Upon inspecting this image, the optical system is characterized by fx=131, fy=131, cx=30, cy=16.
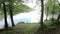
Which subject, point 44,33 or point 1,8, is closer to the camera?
point 44,33

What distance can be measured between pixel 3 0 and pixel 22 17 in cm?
1114

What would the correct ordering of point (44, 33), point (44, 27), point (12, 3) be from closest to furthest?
point (44, 33), point (44, 27), point (12, 3)

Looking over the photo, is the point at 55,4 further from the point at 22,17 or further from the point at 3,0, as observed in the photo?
the point at 22,17

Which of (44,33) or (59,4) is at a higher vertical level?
(59,4)

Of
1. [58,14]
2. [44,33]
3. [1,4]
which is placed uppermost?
[1,4]

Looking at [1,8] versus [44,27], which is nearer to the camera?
[44,27]

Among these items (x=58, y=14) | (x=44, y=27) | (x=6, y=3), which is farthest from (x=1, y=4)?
(x=58, y=14)

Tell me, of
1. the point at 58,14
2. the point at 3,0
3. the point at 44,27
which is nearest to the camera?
the point at 44,27

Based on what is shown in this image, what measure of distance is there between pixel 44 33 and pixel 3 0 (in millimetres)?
6536

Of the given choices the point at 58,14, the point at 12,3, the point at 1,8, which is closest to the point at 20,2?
the point at 12,3

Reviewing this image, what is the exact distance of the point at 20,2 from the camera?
58.2ft

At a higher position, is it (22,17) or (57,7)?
(57,7)

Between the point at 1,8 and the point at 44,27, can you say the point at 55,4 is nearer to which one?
the point at 44,27

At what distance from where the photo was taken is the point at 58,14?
805 inches
